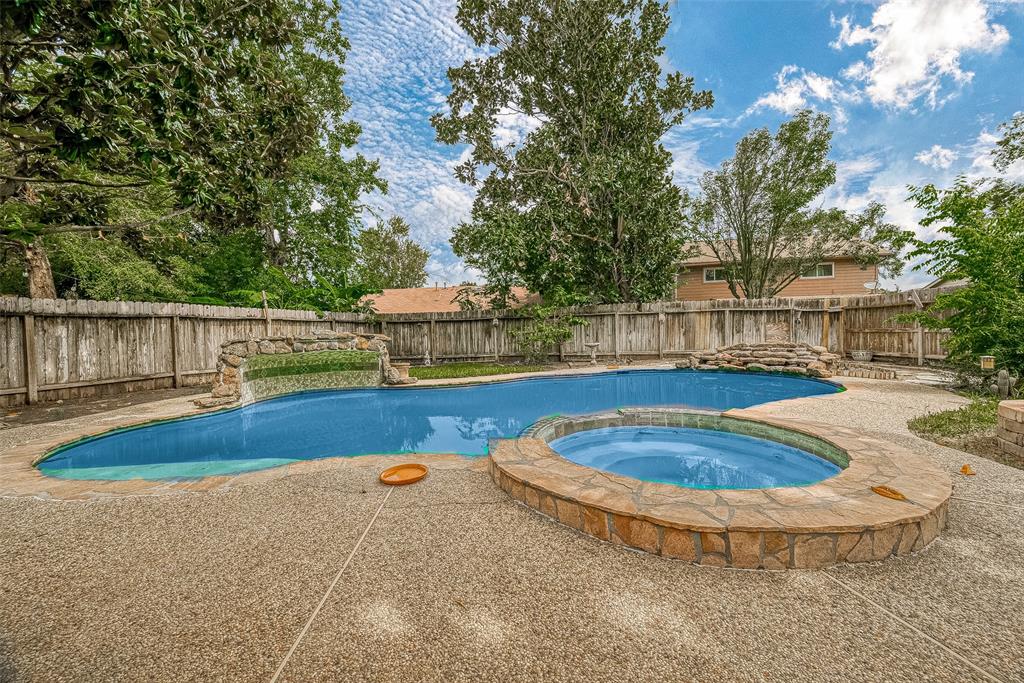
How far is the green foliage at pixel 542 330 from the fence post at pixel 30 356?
9414mm

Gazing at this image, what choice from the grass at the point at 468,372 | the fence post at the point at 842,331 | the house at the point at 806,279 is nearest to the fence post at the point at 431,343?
the grass at the point at 468,372

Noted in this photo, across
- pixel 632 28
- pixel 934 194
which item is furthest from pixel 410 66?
pixel 934 194

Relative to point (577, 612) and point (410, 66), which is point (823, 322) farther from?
point (410, 66)

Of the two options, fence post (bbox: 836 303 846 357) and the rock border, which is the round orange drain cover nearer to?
the rock border

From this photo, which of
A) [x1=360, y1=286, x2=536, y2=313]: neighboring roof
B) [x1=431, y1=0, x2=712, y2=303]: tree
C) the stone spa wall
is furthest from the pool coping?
[x1=360, y1=286, x2=536, y2=313]: neighboring roof

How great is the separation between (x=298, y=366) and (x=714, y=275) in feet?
60.3

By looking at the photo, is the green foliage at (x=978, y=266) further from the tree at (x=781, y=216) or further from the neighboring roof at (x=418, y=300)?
the neighboring roof at (x=418, y=300)

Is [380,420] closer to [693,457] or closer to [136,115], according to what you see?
[693,457]

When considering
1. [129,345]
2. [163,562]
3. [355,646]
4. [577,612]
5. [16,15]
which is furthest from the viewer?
[129,345]

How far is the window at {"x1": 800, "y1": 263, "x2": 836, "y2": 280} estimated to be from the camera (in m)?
17.7

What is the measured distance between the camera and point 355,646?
1.50 meters

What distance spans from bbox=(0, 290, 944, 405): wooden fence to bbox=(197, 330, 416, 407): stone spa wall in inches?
90.7

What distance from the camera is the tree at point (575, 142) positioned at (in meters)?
11.6

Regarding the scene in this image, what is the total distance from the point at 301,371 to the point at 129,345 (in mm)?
3084
